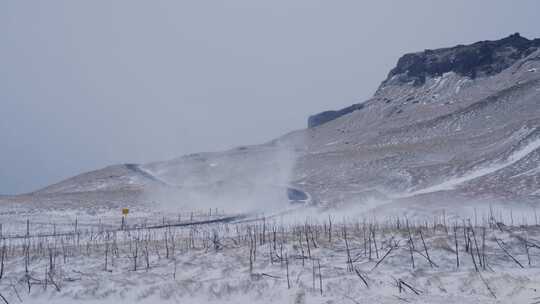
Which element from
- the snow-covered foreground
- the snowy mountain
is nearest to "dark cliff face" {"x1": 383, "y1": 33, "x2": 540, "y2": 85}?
the snowy mountain

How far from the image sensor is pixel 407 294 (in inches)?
414

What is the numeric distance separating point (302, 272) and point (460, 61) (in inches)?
5030

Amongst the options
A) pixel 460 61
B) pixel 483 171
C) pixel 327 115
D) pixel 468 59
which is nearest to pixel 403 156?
pixel 483 171

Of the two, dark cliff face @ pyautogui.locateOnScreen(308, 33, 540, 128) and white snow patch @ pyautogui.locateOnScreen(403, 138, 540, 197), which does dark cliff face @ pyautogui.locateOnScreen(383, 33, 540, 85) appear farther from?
white snow patch @ pyautogui.locateOnScreen(403, 138, 540, 197)

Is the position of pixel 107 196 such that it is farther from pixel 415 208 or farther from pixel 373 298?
pixel 373 298

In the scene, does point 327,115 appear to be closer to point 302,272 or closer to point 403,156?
point 403,156

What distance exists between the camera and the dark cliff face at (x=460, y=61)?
119688 mm

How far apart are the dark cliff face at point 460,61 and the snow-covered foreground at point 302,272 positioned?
113 metres

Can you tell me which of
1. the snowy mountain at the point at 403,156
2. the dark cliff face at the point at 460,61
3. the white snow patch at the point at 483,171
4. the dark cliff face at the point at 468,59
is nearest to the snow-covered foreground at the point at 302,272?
the snowy mountain at the point at 403,156

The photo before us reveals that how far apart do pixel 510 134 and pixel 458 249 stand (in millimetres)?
47230

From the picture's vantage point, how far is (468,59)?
12650cm

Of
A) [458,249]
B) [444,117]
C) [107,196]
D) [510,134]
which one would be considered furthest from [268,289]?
[444,117]

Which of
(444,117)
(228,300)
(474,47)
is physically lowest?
(228,300)

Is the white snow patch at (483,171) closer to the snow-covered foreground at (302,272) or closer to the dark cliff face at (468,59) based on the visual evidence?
the snow-covered foreground at (302,272)
